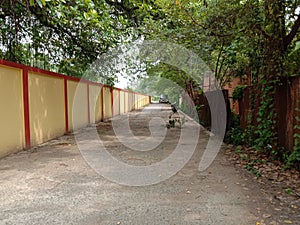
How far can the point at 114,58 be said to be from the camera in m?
10.1

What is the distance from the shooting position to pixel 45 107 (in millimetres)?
6484

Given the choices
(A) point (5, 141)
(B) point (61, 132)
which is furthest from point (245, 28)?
(B) point (61, 132)

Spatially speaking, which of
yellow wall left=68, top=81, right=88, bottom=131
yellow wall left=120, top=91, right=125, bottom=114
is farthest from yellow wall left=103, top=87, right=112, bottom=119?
yellow wall left=120, top=91, right=125, bottom=114

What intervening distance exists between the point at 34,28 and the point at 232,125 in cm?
573

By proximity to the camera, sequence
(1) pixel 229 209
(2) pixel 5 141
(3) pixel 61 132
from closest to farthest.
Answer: (1) pixel 229 209, (2) pixel 5 141, (3) pixel 61 132

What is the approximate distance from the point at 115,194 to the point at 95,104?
8.70 metres

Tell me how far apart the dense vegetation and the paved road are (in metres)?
1.44

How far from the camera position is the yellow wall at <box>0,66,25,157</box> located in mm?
4746

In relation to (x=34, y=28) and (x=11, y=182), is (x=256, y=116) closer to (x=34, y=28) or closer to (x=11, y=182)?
(x=11, y=182)

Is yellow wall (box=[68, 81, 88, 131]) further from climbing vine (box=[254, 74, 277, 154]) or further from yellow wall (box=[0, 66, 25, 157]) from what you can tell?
climbing vine (box=[254, 74, 277, 154])

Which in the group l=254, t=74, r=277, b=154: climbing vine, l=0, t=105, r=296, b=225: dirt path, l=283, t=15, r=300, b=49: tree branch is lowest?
l=0, t=105, r=296, b=225: dirt path

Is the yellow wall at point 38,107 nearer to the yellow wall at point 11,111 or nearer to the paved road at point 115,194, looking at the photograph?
the yellow wall at point 11,111

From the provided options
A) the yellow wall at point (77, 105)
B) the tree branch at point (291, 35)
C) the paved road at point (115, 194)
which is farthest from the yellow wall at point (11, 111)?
the tree branch at point (291, 35)

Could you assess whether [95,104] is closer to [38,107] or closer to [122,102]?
[38,107]
